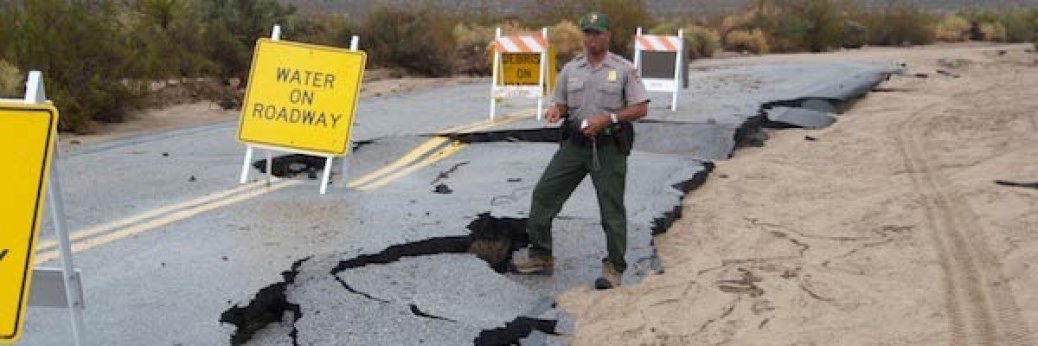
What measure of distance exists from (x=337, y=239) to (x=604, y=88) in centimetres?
198

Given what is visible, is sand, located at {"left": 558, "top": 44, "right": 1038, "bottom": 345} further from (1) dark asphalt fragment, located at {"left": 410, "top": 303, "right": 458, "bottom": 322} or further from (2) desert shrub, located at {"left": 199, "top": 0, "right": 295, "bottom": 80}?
(2) desert shrub, located at {"left": 199, "top": 0, "right": 295, "bottom": 80}

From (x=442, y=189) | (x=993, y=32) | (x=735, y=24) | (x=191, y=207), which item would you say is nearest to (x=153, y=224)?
(x=191, y=207)

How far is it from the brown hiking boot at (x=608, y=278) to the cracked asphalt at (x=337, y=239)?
144 mm

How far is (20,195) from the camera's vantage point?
13.5ft

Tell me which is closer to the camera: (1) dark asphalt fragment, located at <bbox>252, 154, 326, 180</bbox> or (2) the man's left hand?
(2) the man's left hand

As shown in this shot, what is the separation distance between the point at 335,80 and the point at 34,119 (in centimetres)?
521

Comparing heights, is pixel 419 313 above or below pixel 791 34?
above

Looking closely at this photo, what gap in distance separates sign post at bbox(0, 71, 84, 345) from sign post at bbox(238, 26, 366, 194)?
5.03 metres

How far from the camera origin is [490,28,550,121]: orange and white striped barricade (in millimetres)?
14719

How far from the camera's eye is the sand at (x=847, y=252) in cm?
579

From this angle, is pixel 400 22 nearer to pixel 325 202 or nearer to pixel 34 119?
pixel 325 202

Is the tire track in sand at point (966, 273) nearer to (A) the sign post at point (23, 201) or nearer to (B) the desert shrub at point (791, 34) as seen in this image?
(A) the sign post at point (23, 201)

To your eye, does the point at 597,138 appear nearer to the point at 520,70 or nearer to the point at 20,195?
the point at 20,195

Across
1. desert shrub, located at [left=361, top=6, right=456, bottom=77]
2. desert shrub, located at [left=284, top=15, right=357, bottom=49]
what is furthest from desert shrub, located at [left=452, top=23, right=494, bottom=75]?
desert shrub, located at [left=284, top=15, right=357, bottom=49]
